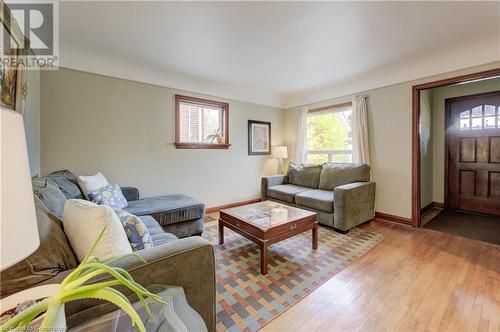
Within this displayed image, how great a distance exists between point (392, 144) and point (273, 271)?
8.74ft

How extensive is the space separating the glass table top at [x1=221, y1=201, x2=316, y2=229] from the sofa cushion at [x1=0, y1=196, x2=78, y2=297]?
143cm

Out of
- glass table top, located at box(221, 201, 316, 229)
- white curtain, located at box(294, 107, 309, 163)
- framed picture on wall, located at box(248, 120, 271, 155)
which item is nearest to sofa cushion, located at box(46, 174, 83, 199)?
glass table top, located at box(221, 201, 316, 229)

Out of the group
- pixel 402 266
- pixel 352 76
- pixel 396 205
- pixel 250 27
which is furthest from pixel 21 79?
pixel 396 205

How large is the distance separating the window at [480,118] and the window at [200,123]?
13.6ft

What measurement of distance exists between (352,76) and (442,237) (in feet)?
8.59

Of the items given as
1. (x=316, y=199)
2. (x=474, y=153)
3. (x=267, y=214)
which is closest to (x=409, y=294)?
(x=267, y=214)

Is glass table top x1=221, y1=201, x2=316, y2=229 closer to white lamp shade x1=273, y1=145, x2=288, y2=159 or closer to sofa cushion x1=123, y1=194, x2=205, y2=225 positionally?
sofa cushion x1=123, y1=194, x2=205, y2=225

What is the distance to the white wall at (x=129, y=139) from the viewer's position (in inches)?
100.0

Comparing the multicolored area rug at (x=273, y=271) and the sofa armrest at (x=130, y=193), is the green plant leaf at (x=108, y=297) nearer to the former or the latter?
the multicolored area rug at (x=273, y=271)

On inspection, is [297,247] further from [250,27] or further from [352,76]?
[352,76]

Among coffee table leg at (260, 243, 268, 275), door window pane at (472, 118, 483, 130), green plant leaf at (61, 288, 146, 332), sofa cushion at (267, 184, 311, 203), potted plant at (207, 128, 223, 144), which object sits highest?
door window pane at (472, 118, 483, 130)

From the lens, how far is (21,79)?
1.72m

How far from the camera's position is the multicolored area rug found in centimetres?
149

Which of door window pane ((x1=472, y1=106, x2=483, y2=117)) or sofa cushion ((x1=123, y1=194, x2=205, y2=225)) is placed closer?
sofa cushion ((x1=123, y1=194, x2=205, y2=225))
